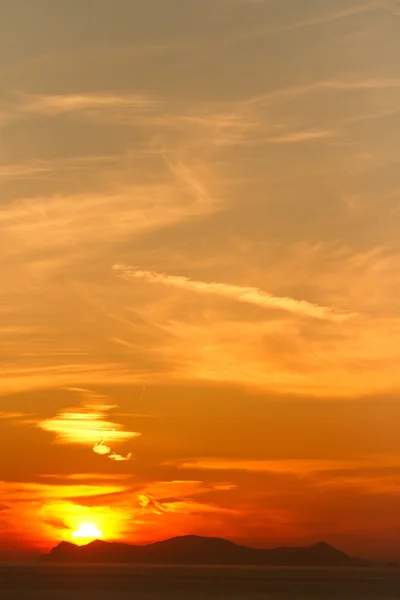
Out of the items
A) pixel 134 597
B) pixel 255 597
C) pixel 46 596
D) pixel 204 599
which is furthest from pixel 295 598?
pixel 46 596

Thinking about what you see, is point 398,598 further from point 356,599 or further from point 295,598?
point 295,598

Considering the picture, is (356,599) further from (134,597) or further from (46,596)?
(46,596)

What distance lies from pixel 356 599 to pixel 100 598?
3827cm

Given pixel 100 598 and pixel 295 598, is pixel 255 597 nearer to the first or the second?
pixel 295 598

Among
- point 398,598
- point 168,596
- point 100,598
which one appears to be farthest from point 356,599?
point 100,598

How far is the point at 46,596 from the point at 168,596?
65.0 feet

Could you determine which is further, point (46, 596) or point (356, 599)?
point (356, 599)

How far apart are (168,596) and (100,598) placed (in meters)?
17.2

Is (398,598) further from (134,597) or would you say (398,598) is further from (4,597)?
(4,597)

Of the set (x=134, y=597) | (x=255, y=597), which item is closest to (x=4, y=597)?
A: (x=134, y=597)

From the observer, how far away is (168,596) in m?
137

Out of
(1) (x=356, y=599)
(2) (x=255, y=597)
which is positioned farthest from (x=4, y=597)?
(1) (x=356, y=599)

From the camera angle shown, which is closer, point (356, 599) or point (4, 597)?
point (4, 597)

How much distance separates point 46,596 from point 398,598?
50790 mm
